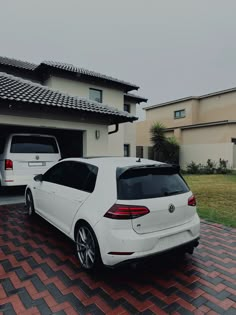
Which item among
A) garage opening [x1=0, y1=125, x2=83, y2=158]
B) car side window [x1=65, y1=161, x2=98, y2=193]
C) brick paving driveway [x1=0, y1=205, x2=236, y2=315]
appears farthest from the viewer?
garage opening [x1=0, y1=125, x2=83, y2=158]

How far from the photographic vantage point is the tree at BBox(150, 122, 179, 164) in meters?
19.6

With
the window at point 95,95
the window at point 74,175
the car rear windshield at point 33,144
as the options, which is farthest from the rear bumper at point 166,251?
the window at point 95,95

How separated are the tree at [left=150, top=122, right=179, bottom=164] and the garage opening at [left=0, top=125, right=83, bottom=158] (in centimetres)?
1096

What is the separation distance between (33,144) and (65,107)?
178 cm

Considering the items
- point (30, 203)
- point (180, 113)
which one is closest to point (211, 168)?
point (180, 113)

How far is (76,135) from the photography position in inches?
393

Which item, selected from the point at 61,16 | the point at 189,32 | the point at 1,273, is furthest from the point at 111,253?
the point at 189,32

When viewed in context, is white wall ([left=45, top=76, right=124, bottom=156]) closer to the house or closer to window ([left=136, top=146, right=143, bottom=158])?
the house

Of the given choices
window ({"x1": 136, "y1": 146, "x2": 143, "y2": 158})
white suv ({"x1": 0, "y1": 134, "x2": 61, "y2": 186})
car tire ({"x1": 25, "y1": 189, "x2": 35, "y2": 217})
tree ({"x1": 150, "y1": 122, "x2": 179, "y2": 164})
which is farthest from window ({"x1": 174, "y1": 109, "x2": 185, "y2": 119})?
car tire ({"x1": 25, "y1": 189, "x2": 35, "y2": 217})

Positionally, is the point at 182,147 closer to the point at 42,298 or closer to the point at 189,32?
the point at 189,32

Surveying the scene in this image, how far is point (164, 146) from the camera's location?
1952cm

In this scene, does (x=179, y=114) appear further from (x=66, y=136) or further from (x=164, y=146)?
(x=66, y=136)

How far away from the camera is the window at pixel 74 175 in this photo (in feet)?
10.7

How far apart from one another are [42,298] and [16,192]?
250 inches
